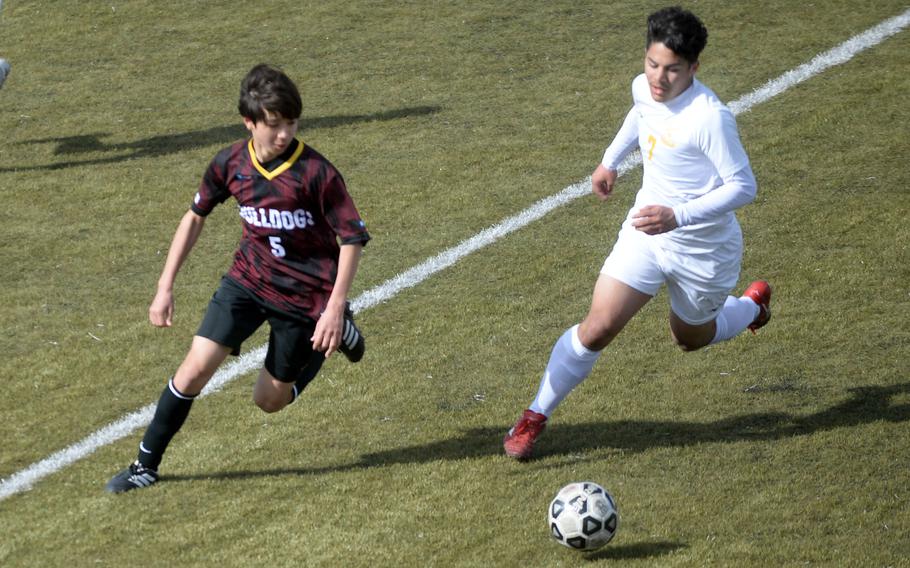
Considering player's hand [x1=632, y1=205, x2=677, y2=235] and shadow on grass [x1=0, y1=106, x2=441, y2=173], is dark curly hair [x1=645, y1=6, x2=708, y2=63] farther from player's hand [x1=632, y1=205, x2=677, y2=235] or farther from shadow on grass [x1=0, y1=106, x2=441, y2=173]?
shadow on grass [x1=0, y1=106, x2=441, y2=173]

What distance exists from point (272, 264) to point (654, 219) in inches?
62.7

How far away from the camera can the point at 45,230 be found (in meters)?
8.80

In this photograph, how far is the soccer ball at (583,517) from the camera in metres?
4.88

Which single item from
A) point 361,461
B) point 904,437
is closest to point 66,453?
point 361,461

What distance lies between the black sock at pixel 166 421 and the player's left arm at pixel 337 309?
71 centimetres

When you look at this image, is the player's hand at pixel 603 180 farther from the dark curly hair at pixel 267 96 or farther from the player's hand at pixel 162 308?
the player's hand at pixel 162 308

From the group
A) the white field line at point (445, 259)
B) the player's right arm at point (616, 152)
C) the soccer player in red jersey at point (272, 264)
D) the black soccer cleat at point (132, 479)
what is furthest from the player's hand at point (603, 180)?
the black soccer cleat at point (132, 479)

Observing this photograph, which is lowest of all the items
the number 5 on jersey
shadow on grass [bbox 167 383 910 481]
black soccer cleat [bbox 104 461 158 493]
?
shadow on grass [bbox 167 383 910 481]

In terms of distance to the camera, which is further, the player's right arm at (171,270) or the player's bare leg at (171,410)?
the player's bare leg at (171,410)

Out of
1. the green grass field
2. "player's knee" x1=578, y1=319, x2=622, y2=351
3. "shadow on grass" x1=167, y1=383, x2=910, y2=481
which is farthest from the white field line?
"player's knee" x1=578, y1=319, x2=622, y2=351

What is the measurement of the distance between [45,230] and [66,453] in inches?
126

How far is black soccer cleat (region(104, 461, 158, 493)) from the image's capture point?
558 cm

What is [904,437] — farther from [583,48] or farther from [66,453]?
[583,48]

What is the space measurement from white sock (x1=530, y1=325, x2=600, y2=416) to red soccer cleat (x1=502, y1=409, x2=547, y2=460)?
0.04 m
